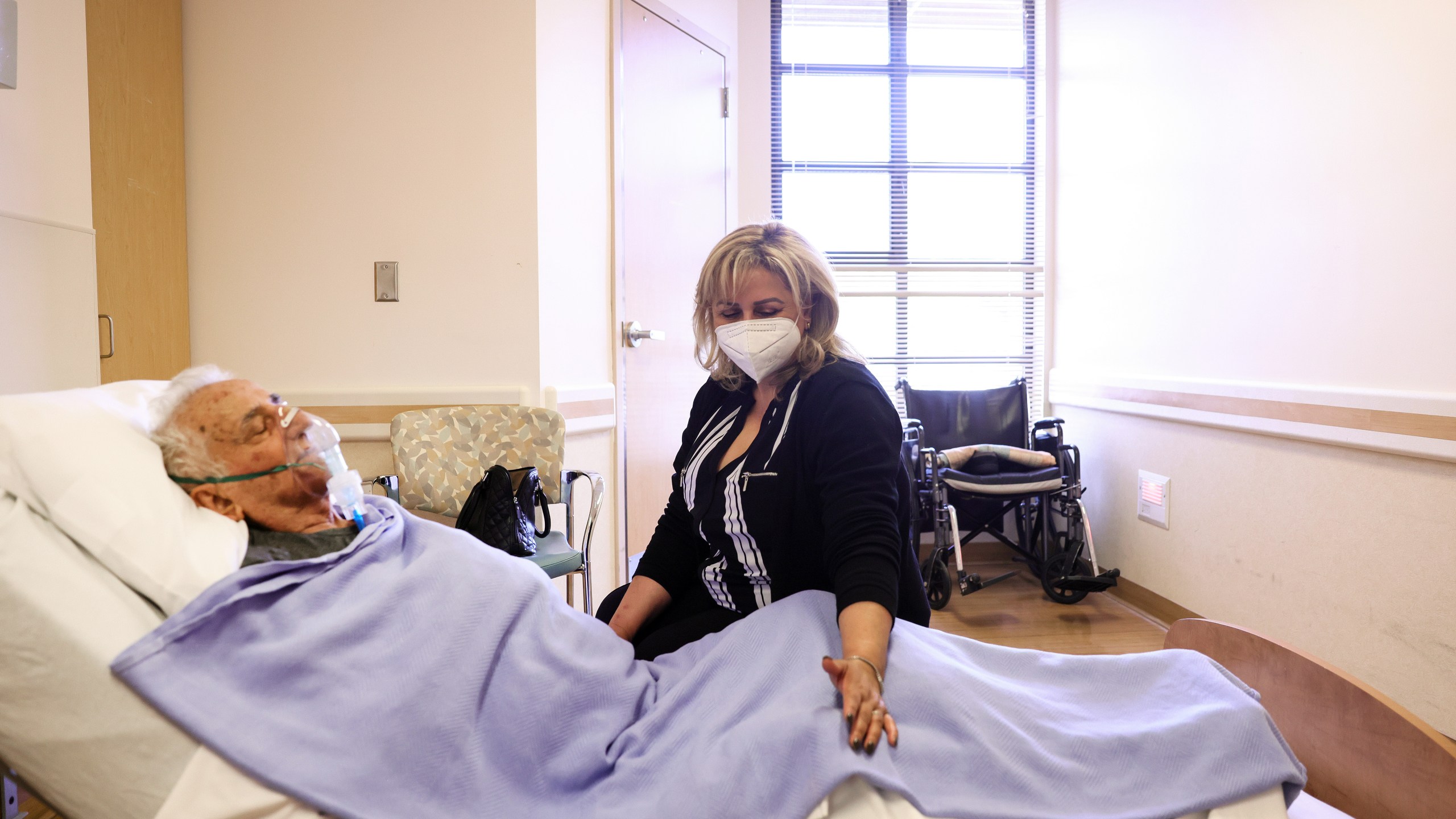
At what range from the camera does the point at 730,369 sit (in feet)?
5.10

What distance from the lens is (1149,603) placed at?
3295 millimetres

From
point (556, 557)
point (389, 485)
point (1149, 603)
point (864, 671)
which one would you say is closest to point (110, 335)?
point (389, 485)

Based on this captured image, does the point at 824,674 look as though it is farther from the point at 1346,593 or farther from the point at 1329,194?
the point at 1329,194

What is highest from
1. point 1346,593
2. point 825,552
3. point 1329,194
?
point 1329,194

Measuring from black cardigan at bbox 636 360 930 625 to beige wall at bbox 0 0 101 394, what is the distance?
1.65 m

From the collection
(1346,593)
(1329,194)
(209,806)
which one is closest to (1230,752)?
(209,806)

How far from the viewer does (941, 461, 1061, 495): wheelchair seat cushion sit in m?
3.34

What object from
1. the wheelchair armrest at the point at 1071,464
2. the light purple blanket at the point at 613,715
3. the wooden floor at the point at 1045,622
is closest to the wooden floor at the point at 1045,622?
the wooden floor at the point at 1045,622

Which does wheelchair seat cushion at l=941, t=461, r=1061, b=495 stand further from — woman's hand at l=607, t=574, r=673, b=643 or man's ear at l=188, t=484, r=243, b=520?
man's ear at l=188, t=484, r=243, b=520

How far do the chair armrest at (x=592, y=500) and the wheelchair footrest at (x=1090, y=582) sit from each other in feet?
6.78

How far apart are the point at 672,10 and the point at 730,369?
254 cm

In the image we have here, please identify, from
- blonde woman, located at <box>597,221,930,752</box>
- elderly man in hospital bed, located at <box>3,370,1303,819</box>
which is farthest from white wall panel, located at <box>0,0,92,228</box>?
blonde woman, located at <box>597,221,930,752</box>

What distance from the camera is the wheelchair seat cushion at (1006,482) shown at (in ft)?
11.0

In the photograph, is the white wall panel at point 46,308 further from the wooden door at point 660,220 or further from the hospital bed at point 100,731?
the wooden door at point 660,220
